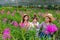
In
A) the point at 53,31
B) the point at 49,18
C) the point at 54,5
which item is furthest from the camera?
the point at 54,5

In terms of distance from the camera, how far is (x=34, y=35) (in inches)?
142

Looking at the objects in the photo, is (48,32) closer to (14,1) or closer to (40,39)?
(40,39)

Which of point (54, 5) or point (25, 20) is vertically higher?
point (25, 20)

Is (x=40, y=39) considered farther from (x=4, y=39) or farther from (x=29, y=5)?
(x=29, y=5)

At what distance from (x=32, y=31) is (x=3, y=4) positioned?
25691mm

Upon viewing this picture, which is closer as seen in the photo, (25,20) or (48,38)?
(48,38)

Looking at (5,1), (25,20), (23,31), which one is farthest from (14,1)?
(23,31)

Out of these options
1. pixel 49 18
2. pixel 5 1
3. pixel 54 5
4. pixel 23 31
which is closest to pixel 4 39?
pixel 23 31

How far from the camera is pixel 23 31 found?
371 centimetres

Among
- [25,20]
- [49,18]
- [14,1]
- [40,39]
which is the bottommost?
[14,1]

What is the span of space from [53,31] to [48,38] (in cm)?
18

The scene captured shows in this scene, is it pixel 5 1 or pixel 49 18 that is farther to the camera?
pixel 5 1

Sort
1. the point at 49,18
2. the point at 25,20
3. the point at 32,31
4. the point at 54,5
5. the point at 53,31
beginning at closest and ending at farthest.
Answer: the point at 53,31, the point at 32,31, the point at 49,18, the point at 25,20, the point at 54,5

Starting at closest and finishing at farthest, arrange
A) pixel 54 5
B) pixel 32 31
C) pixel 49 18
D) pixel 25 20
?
1. pixel 32 31
2. pixel 49 18
3. pixel 25 20
4. pixel 54 5
